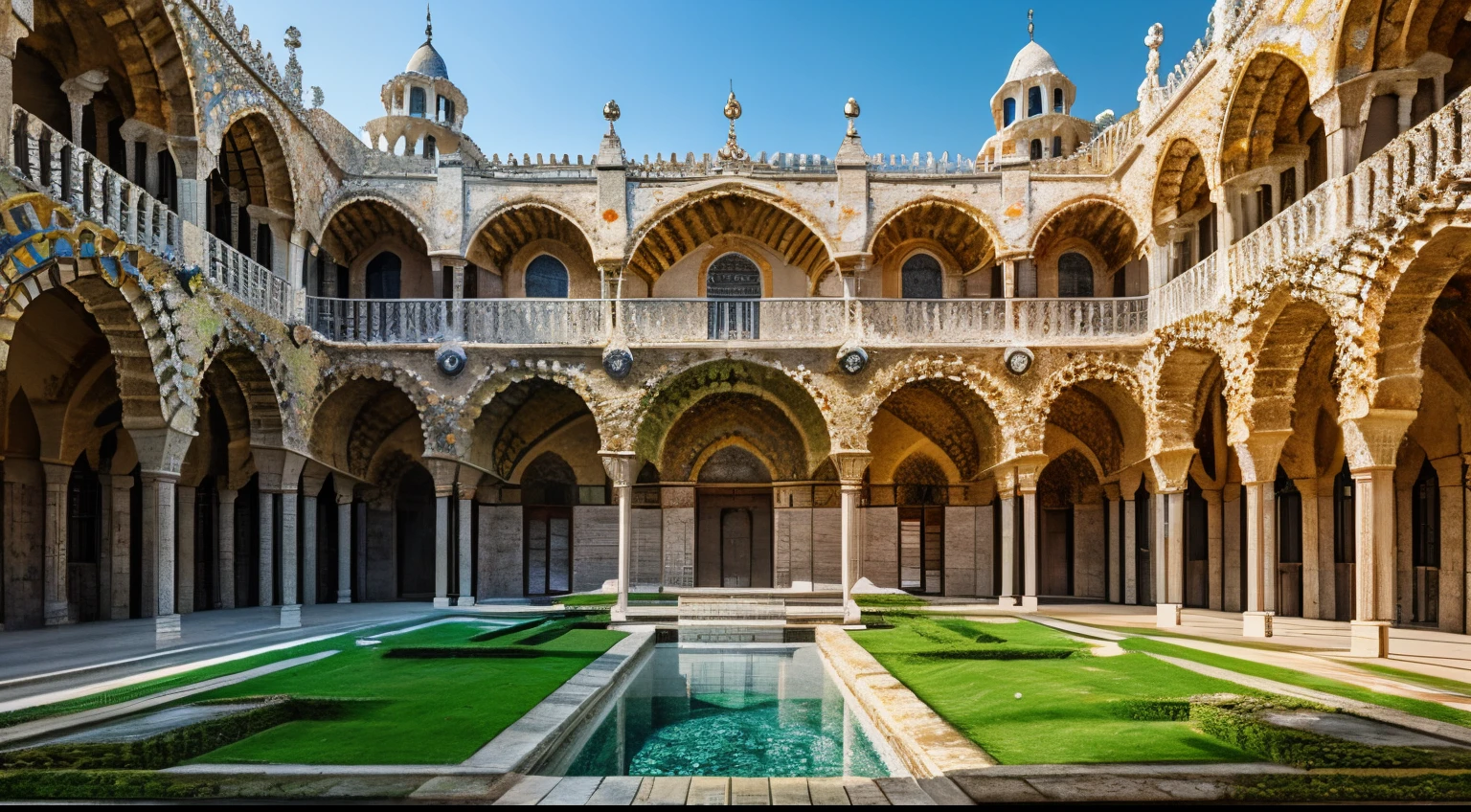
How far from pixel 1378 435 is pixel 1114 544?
10351 mm

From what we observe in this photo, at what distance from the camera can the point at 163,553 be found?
1271 centimetres

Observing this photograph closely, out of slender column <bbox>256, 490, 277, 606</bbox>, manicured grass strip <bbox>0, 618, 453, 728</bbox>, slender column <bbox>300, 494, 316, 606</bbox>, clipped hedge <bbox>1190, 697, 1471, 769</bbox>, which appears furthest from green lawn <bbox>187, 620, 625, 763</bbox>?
slender column <bbox>300, 494, 316, 606</bbox>

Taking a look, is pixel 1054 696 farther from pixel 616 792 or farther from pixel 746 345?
pixel 746 345

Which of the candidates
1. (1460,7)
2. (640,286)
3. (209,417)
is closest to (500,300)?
(640,286)

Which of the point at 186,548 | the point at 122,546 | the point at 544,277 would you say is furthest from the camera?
the point at 544,277

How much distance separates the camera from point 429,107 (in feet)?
112

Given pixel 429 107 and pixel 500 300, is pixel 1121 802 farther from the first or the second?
pixel 429 107

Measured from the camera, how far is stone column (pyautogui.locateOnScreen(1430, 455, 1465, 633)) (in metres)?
14.5

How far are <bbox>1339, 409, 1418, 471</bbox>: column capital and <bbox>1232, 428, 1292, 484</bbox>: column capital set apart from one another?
265 cm

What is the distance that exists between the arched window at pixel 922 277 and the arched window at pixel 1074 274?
2480 mm

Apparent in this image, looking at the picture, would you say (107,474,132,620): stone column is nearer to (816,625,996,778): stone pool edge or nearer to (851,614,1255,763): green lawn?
(816,625,996,778): stone pool edge

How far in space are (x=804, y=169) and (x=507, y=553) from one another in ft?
34.1

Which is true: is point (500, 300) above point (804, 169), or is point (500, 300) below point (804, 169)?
below

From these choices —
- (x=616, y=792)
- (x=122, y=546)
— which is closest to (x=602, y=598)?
(x=122, y=546)
